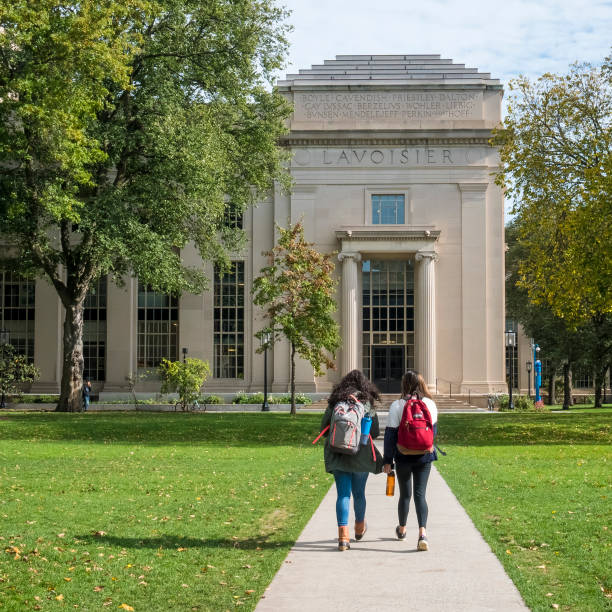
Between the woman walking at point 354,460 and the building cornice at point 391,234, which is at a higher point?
the building cornice at point 391,234

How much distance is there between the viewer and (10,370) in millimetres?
46438

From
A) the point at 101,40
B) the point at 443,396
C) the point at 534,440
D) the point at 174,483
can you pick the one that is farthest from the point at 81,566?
the point at 443,396

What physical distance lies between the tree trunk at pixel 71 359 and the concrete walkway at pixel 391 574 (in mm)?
25619

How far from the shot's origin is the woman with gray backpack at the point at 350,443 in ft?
30.0

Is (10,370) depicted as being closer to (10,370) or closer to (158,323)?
(10,370)

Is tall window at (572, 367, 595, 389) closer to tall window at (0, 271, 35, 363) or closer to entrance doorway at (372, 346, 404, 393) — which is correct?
entrance doorway at (372, 346, 404, 393)

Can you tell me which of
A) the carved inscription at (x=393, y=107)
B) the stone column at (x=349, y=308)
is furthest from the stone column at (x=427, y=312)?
the carved inscription at (x=393, y=107)

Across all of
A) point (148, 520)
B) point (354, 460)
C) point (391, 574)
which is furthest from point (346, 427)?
point (148, 520)

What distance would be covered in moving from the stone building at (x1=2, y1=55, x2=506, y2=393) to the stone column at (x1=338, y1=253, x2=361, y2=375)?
0.08m

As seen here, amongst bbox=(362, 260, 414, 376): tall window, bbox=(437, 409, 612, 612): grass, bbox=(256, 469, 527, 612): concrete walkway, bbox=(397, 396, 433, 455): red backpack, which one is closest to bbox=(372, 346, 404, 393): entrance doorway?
bbox=(362, 260, 414, 376): tall window

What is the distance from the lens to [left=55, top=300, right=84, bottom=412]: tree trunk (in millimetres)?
34750

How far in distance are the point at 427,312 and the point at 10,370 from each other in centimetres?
2271

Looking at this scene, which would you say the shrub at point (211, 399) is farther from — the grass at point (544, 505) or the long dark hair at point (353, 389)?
the long dark hair at point (353, 389)

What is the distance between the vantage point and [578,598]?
7.27 m
